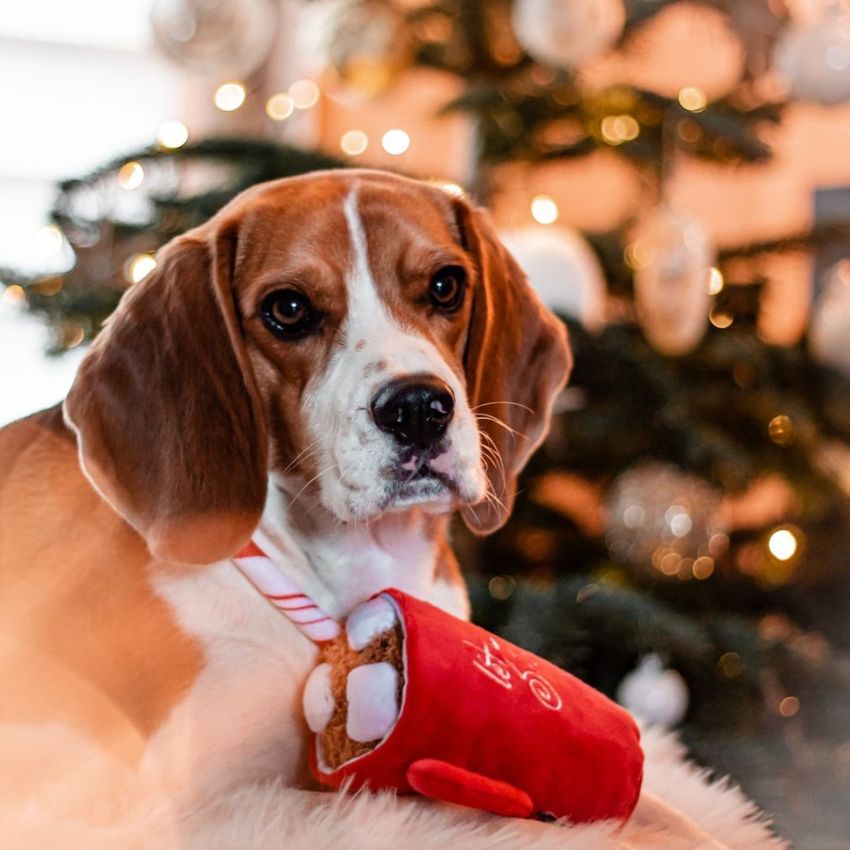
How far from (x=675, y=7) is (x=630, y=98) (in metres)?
0.27

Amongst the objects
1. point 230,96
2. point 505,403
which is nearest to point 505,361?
point 505,403

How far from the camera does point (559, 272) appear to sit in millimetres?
2105

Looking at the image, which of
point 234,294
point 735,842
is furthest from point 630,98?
point 735,842

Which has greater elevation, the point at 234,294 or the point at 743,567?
the point at 234,294

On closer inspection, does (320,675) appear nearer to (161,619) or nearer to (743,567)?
(161,619)

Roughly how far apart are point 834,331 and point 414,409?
1.82 meters

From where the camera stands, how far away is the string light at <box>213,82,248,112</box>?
5.55ft

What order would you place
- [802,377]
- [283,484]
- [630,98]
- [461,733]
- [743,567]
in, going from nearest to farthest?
1. [461,733]
2. [283,484]
3. [630,98]
4. [802,377]
5. [743,567]

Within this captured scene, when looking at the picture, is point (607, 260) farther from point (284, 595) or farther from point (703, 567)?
point (284, 595)

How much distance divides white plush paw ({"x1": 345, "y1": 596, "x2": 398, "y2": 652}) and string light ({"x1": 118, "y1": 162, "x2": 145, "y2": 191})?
575mm

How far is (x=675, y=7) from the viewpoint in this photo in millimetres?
2562

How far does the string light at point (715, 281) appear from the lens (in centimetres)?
236

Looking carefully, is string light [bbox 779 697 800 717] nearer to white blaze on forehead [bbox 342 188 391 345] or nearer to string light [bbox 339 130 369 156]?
white blaze on forehead [bbox 342 188 391 345]

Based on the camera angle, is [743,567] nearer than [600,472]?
No
